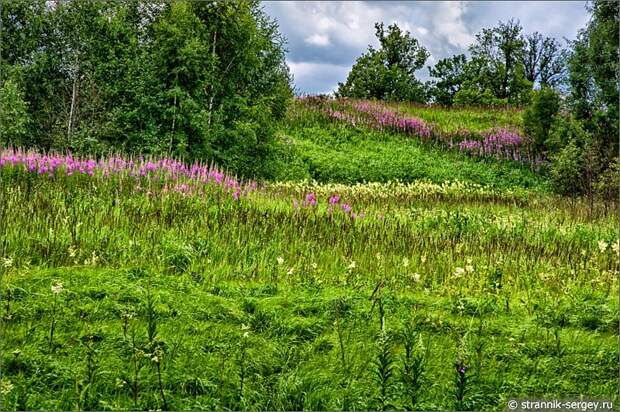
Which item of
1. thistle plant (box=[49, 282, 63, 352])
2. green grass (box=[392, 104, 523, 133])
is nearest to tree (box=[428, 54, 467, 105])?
green grass (box=[392, 104, 523, 133])

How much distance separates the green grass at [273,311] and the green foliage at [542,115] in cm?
1555

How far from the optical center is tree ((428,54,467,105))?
47094 mm

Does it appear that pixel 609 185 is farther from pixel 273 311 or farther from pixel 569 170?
pixel 273 311

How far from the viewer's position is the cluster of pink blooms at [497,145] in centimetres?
2467

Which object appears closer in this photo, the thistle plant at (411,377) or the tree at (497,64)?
the thistle plant at (411,377)

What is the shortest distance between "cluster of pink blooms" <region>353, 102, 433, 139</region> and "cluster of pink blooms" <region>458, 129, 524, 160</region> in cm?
203

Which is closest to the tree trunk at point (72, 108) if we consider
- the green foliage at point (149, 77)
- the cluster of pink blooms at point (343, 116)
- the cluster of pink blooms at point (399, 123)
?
the green foliage at point (149, 77)

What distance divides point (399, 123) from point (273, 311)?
919 inches

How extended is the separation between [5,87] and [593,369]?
13167 millimetres

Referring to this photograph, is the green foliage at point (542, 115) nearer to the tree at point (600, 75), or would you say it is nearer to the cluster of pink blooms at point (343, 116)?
the tree at point (600, 75)

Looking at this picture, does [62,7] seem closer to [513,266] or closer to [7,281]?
[7,281]

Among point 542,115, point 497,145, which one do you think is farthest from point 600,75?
point 497,145

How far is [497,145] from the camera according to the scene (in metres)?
25.0

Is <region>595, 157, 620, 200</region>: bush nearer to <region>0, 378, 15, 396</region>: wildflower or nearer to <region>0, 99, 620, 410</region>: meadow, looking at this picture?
<region>0, 99, 620, 410</region>: meadow
